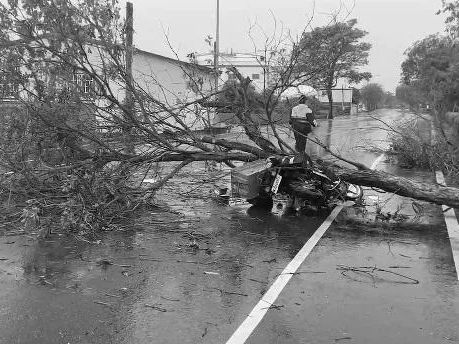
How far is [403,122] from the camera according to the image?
14453mm

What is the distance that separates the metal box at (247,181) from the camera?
8.14 metres

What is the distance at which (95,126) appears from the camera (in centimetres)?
855

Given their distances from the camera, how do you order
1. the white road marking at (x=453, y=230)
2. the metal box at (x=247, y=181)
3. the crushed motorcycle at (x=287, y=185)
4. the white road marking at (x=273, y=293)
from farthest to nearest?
the crushed motorcycle at (x=287, y=185)
the metal box at (x=247, y=181)
the white road marking at (x=453, y=230)
the white road marking at (x=273, y=293)

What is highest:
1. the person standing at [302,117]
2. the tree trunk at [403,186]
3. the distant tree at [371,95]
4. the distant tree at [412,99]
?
the distant tree at [412,99]

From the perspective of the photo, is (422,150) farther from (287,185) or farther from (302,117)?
(287,185)

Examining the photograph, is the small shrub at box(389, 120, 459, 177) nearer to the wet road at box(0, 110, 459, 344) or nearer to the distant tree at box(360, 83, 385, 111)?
the wet road at box(0, 110, 459, 344)

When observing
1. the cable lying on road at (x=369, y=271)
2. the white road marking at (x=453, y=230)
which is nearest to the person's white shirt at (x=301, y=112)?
the white road marking at (x=453, y=230)

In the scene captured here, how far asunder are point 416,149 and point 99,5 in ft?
30.1

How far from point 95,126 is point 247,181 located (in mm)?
2652

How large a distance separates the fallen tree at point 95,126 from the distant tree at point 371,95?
10203 centimetres

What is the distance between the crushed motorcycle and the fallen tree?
0.28m

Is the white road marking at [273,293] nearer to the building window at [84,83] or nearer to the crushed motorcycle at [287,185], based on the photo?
the crushed motorcycle at [287,185]

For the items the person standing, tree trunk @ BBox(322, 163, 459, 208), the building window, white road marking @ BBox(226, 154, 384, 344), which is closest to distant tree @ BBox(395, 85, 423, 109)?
the person standing

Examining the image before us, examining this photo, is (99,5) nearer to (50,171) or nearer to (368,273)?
(50,171)
